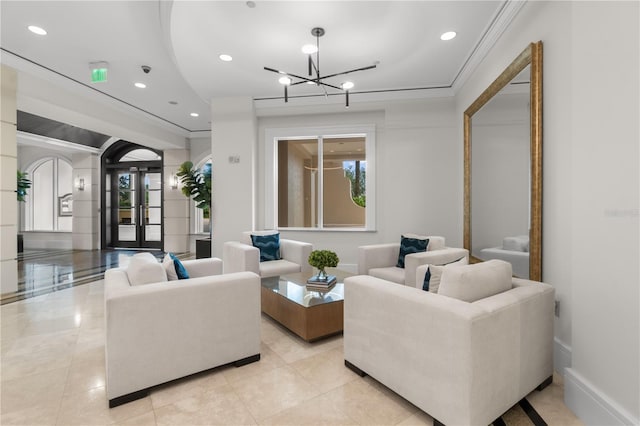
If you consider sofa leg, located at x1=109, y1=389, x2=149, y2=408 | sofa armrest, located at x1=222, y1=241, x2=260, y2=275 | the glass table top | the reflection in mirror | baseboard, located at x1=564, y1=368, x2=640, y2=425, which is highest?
the reflection in mirror

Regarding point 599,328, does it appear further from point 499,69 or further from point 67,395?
point 67,395

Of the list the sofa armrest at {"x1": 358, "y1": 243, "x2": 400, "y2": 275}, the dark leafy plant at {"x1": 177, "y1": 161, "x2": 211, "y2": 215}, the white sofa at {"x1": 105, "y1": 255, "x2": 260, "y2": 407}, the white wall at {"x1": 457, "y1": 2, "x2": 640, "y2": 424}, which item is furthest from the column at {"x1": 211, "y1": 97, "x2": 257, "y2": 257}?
the white wall at {"x1": 457, "y1": 2, "x2": 640, "y2": 424}

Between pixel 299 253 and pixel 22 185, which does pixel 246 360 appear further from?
pixel 22 185

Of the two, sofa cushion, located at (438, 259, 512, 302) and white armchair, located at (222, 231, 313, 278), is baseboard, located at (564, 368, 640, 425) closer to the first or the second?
sofa cushion, located at (438, 259, 512, 302)

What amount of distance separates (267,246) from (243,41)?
2560mm

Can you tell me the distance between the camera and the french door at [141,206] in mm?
8781

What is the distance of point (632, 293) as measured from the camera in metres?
1.49

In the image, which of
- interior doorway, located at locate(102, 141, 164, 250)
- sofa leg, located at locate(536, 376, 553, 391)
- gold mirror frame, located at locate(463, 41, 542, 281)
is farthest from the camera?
interior doorway, located at locate(102, 141, 164, 250)

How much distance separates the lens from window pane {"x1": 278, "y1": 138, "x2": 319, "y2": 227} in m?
5.99

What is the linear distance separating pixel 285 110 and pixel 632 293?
5.11 m

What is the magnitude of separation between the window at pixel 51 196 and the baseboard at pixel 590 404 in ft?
37.3

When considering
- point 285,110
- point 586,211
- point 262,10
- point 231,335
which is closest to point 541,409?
point 586,211

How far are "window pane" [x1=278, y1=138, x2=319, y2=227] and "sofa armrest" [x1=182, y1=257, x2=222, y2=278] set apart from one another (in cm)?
295

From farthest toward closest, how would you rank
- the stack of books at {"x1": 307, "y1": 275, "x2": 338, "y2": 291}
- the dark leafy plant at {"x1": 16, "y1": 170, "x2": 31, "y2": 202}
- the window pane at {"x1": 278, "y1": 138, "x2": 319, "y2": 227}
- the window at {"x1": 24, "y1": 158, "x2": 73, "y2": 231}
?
the window at {"x1": 24, "y1": 158, "x2": 73, "y2": 231} < the dark leafy plant at {"x1": 16, "y1": 170, "x2": 31, "y2": 202} < the window pane at {"x1": 278, "y1": 138, "x2": 319, "y2": 227} < the stack of books at {"x1": 307, "y1": 275, "x2": 338, "y2": 291}
